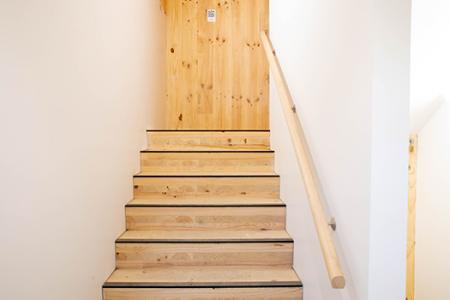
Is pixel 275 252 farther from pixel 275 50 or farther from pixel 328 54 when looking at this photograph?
pixel 275 50

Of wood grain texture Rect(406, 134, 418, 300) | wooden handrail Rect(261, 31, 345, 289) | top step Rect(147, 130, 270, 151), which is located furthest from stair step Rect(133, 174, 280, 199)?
wood grain texture Rect(406, 134, 418, 300)

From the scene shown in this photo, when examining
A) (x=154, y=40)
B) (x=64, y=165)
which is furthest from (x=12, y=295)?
(x=154, y=40)

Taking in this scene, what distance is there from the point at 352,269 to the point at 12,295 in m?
1.16

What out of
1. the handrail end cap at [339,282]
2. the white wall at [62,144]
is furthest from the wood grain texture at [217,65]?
the handrail end cap at [339,282]

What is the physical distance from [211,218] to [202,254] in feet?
0.98

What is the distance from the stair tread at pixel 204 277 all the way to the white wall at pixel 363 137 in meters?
0.36

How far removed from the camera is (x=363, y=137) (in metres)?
1.20

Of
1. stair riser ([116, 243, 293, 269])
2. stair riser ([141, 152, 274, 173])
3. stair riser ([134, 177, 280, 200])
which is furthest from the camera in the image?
stair riser ([141, 152, 274, 173])

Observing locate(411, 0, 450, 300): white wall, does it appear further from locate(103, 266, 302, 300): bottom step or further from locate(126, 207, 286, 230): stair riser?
locate(103, 266, 302, 300): bottom step

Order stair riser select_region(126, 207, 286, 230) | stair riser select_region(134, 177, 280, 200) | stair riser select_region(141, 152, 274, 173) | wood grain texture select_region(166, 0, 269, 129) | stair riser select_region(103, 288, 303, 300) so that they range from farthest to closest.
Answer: wood grain texture select_region(166, 0, 269, 129) < stair riser select_region(141, 152, 274, 173) < stair riser select_region(134, 177, 280, 200) < stair riser select_region(126, 207, 286, 230) < stair riser select_region(103, 288, 303, 300)

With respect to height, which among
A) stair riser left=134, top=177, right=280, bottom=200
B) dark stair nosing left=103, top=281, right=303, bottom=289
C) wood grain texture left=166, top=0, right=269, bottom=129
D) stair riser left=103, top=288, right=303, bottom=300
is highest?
wood grain texture left=166, top=0, right=269, bottom=129

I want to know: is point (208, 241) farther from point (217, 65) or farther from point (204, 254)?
point (217, 65)

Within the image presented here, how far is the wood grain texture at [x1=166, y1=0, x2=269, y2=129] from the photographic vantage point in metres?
4.25

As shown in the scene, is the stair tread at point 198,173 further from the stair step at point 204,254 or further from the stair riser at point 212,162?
Answer: the stair step at point 204,254
